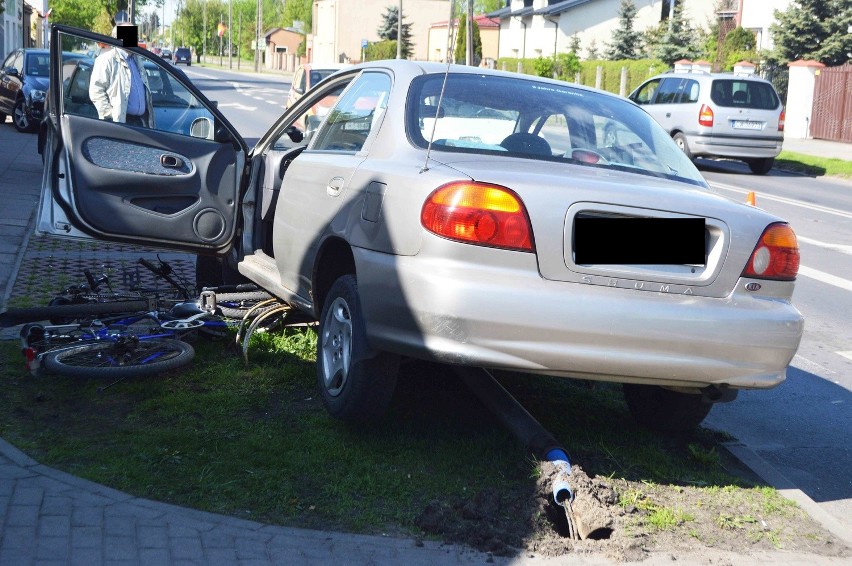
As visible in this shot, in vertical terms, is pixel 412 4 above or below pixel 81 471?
above

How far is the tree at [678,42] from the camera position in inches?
1836

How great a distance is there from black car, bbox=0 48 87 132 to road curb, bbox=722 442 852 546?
1910 cm

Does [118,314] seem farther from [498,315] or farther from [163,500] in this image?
[498,315]

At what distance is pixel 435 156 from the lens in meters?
4.60

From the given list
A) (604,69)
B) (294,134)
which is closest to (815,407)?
(294,134)

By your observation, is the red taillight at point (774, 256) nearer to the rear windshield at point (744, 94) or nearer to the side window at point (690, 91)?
the rear windshield at point (744, 94)

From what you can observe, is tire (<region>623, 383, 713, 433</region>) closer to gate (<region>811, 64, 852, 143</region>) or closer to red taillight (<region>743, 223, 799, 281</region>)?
red taillight (<region>743, 223, 799, 281</region>)

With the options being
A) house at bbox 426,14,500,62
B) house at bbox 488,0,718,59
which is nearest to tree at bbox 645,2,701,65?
house at bbox 488,0,718,59

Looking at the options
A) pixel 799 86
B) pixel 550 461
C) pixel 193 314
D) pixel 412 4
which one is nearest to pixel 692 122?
pixel 799 86

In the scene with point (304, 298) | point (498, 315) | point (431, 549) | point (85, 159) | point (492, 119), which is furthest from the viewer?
point (85, 159)

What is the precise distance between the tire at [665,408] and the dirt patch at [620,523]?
72cm

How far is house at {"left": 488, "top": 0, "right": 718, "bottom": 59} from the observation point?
62719 mm

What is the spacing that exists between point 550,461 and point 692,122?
62.2 feet

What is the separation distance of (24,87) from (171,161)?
18.0 metres
